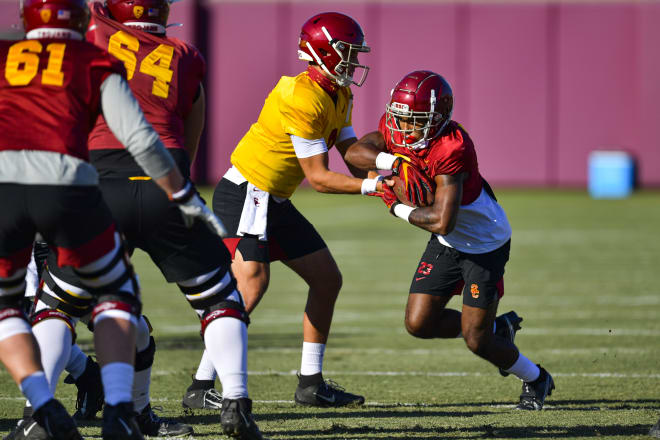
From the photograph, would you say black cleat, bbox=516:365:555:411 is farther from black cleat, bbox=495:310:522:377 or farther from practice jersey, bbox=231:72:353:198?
practice jersey, bbox=231:72:353:198

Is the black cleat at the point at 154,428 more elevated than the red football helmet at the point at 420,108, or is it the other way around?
the red football helmet at the point at 420,108

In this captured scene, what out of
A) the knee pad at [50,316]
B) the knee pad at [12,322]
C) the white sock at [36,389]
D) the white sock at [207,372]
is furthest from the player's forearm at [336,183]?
the white sock at [36,389]

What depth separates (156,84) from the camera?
4973 millimetres

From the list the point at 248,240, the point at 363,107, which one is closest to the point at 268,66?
the point at 363,107

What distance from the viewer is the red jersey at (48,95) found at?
4035 millimetres

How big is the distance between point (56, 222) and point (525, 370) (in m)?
3.03

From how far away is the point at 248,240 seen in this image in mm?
6230

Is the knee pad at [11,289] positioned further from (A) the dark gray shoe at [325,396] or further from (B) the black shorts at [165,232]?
(A) the dark gray shoe at [325,396]

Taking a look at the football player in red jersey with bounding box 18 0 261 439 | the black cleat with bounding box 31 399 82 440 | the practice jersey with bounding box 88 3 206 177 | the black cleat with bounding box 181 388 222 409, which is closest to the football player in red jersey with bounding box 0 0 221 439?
the black cleat with bounding box 31 399 82 440

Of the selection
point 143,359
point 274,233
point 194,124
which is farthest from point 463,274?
point 143,359

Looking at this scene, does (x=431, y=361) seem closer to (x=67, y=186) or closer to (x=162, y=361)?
(x=162, y=361)

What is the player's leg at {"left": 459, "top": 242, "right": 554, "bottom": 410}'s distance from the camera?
5.94 metres

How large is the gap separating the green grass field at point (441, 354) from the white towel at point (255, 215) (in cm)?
97

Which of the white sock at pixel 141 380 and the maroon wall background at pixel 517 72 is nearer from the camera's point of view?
the white sock at pixel 141 380
